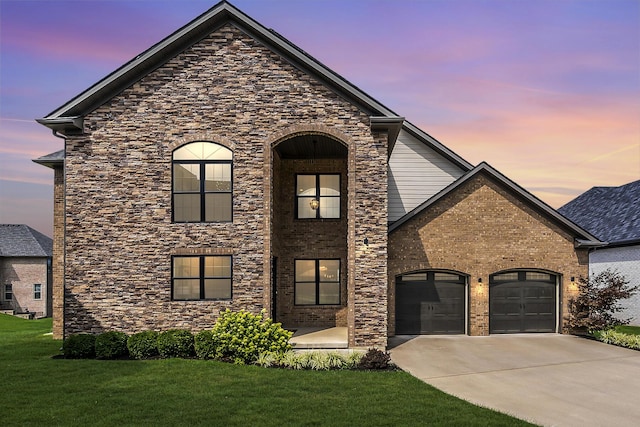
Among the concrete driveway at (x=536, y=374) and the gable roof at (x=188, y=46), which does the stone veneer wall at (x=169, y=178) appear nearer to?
the gable roof at (x=188, y=46)

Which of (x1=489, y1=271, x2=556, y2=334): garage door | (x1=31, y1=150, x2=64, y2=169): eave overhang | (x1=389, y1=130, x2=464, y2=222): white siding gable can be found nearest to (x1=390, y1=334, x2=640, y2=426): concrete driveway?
(x1=489, y1=271, x2=556, y2=334): garage door

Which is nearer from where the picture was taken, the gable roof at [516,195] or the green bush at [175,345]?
the green bush at [175,345]

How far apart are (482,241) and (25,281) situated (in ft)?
138

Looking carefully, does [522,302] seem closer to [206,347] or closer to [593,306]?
[593,306]

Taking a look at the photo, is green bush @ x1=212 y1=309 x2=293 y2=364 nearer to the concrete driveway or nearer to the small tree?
the concrete driveway

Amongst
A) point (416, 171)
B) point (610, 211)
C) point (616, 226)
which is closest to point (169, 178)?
point (416, 171)

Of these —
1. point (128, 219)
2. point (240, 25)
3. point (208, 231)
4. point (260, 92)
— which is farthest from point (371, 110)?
point (128, 219)

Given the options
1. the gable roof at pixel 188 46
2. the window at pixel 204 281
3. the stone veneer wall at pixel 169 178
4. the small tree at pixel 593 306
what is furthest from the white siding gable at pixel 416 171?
the window at pixel 204 281

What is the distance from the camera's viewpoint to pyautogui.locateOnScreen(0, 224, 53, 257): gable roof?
44.3m

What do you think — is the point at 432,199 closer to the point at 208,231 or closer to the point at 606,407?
the point at 208,231

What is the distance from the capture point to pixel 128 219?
16.2m

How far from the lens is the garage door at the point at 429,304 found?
1988cm

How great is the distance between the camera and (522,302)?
20297mm

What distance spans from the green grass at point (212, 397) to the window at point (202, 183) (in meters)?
4.97
